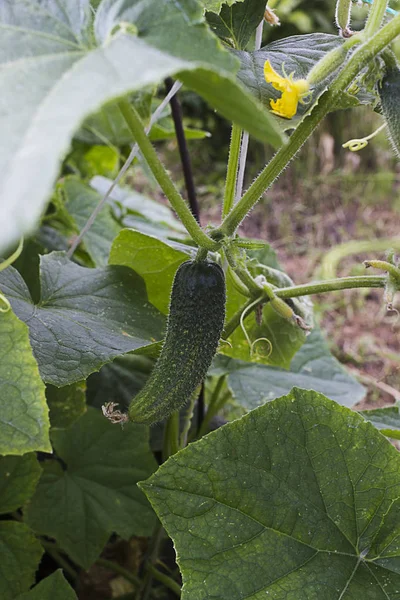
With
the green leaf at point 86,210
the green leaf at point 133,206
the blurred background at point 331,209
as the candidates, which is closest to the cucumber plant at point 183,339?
the green leaf at point 86,210

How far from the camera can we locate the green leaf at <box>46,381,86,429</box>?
3.13ft

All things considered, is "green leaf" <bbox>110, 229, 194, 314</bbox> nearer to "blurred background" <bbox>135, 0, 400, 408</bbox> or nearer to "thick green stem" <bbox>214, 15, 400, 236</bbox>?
"thick green stem" <bbox>214, 15, 400, 236</bbox>

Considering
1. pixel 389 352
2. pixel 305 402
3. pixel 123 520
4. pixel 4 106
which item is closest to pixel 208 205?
pixel 389 352

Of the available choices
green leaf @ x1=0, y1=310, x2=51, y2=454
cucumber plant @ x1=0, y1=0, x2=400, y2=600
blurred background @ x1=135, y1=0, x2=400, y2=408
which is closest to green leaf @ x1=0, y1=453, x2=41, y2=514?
cucumber plant @ x1=0, y1=0, x2=400, y2=600

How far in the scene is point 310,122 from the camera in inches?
26.0

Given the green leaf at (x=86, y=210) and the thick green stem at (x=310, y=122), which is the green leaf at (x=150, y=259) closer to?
the thick green stem at (x=310, y=122)

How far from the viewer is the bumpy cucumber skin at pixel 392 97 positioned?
0.63 meters

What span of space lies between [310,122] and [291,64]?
10 cm

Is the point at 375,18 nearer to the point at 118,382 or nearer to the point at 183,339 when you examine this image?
the point at 183,339

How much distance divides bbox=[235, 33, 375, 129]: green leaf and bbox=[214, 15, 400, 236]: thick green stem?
13mm

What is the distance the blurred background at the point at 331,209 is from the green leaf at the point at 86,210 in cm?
72

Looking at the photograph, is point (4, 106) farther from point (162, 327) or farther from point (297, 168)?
point (297, 168)

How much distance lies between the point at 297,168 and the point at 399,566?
139 inches

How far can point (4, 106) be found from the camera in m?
0.37
